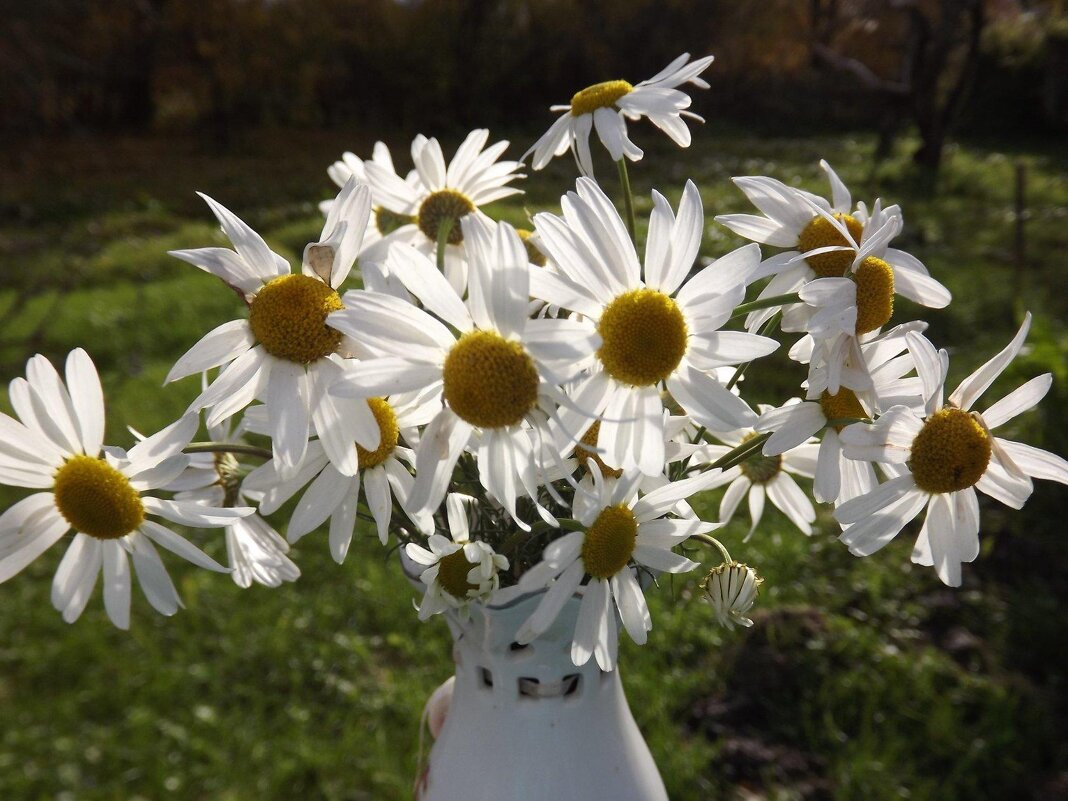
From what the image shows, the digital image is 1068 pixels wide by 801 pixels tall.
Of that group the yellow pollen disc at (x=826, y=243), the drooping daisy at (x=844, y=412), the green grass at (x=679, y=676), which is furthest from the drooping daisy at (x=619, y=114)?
the green grass at (x=679, y=676)

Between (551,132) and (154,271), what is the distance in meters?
3.83

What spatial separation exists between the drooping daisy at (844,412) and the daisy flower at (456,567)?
19 cm

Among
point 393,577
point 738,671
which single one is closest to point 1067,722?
point 738,671

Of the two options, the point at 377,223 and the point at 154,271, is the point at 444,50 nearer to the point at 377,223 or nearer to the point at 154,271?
the point at 154,271

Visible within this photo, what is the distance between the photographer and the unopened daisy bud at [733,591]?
2.00 ft

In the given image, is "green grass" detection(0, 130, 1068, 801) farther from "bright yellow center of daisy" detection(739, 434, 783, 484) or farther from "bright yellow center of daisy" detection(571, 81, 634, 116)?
"bright yellow center of daisy" detection(571, 81, 634, 116)

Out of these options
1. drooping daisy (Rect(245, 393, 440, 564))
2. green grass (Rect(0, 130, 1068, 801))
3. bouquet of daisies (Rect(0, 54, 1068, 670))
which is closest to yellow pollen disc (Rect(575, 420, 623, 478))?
bouquet of daisies (Rect(0, 54, 1068, 670))

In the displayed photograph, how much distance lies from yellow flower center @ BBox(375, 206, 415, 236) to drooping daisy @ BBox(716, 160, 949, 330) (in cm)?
31

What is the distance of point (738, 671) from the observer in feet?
5.50

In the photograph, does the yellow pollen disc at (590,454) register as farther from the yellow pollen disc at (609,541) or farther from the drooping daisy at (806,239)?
the drooping daisy at (806,239)

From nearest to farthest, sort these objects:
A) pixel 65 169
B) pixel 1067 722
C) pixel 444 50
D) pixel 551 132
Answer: pixel 551 132, pixel 1067 722, pixel 65 169, pixel 444 50

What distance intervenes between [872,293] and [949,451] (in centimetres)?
11

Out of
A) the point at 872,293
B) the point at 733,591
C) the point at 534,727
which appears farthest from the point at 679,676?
the point at 872,293

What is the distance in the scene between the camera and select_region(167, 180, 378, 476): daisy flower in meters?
0.53
